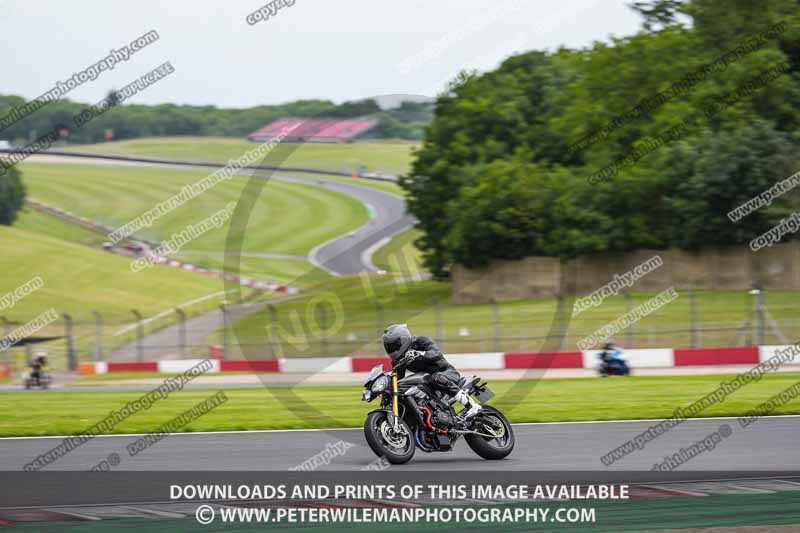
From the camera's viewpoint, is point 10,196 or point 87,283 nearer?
point 87,283

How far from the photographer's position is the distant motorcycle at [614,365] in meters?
25.9

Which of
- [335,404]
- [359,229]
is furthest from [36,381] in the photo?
[359,229]

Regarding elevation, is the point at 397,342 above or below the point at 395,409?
above

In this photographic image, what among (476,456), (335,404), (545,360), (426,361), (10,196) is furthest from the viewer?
(10,196)

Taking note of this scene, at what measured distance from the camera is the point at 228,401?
2212 cm

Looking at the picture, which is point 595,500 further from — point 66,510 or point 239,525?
point 66,510

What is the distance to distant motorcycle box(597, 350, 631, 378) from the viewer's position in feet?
85.1

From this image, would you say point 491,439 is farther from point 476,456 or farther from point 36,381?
point 36,381

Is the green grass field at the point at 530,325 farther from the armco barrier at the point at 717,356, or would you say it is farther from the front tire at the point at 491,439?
the front tire at the point at 491,439

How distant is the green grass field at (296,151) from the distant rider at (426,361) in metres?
30.7

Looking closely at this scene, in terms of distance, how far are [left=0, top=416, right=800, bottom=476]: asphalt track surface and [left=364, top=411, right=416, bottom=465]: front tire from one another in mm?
141

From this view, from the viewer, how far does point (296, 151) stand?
169ft

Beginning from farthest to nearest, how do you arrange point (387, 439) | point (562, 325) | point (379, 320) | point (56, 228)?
point (56, 228), point (562, 325), point (379, 320), point (387, 439)

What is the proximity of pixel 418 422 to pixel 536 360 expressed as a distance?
727 inches
